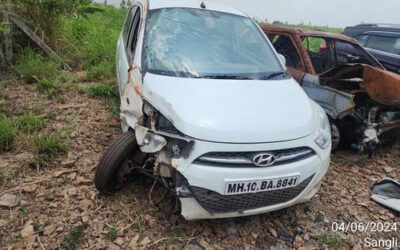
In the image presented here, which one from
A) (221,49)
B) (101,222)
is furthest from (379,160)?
(101,222)

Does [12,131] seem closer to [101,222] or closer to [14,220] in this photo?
[14,220]

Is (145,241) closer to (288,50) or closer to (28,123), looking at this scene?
(28,123)

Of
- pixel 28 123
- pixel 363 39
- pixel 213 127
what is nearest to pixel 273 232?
pixel 213 127

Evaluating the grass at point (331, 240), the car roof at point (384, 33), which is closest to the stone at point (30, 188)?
the grass at point (331, 240)

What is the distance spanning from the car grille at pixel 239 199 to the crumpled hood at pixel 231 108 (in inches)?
14.6

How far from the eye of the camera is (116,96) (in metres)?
5.10

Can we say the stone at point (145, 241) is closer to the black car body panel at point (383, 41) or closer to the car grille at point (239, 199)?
the car grille at point (239, 199)

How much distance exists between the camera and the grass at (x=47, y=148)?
326 centimetres

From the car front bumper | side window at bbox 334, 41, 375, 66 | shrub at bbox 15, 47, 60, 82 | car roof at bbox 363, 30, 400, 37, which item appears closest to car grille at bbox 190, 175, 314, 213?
the car front bumper

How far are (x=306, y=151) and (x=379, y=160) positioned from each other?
2342 mm

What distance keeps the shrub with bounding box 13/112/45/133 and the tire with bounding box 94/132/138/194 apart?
58.8 inches

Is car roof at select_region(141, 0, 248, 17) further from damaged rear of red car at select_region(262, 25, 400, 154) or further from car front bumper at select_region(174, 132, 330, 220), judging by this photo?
car front bumper at select_region(174, 132, 330, 220)

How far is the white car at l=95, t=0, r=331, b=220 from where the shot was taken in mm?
2279
